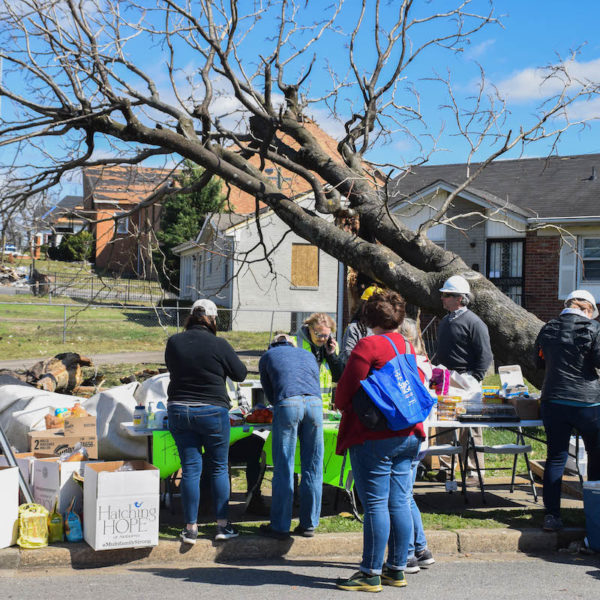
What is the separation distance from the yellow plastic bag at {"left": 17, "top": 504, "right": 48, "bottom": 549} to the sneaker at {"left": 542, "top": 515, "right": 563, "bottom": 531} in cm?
400

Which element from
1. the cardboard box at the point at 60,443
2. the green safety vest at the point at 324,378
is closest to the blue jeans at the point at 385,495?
the green safety vest at the point at 324,378

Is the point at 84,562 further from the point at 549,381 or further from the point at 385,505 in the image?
the point at 549,381

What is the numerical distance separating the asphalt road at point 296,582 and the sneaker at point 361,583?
5 cm

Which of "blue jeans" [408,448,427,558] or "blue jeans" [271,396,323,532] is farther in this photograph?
"blue jeans" [271,396,323,532]

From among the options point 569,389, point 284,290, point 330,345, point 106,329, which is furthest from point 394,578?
point 284,290

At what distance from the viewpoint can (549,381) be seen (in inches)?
251

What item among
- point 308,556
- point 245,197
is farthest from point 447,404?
point 245,197

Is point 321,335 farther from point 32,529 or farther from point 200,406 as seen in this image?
point 32,529

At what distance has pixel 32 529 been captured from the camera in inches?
226

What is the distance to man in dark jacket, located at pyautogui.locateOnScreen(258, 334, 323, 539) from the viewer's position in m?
6.02

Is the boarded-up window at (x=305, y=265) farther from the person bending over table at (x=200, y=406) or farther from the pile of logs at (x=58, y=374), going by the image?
the person bending over table at (x=200, y=406)

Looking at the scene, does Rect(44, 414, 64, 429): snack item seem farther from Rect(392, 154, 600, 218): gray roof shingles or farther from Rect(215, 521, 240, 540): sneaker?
Rect(392, 154, 600, 218): gray roof shingles

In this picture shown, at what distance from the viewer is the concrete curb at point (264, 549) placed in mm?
5637

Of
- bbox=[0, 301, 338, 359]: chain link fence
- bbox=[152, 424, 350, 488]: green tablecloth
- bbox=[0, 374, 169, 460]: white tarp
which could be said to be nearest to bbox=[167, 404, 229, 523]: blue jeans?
bbox=[152, 424, 350, 488]: green tablecloth
